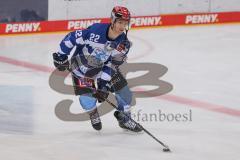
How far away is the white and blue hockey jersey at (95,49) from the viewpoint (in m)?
5.38

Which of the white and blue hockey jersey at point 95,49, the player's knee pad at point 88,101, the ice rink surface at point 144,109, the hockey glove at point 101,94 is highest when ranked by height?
the white and blue hockey jersey at point 95,49

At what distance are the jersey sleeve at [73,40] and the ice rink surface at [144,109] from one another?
0.85 metres

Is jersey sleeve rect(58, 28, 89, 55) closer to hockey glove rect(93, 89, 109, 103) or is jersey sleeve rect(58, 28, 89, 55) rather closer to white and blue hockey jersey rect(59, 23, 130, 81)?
white and blue hockey jersey rect(59, 23, 130, 81)

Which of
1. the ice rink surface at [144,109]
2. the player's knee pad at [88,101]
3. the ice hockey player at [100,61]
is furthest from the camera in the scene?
the player's knee pad at [88,101]

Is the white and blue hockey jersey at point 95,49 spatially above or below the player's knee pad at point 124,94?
above

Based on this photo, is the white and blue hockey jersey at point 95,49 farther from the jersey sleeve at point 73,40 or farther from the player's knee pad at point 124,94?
the player's knee pad at point 124,94

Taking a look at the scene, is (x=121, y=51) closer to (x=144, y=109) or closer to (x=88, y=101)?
(x=88, y=101)

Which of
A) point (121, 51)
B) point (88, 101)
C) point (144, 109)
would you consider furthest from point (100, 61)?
point (144, 109)

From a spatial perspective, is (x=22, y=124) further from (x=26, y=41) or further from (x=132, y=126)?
(x=26, y=41)

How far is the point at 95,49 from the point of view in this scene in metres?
5.49

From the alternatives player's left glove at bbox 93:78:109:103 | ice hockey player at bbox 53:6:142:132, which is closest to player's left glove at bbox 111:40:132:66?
ice hockey player at bbox 53:6:142:132

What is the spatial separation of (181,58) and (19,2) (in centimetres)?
346

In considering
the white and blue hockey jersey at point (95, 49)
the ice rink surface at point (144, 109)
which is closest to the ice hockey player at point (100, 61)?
the white and blue hockey jersey at point (95, 49)

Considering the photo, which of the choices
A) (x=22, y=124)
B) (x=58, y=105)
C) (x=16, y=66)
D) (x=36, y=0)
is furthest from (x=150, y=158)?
(x=36, y=0)
